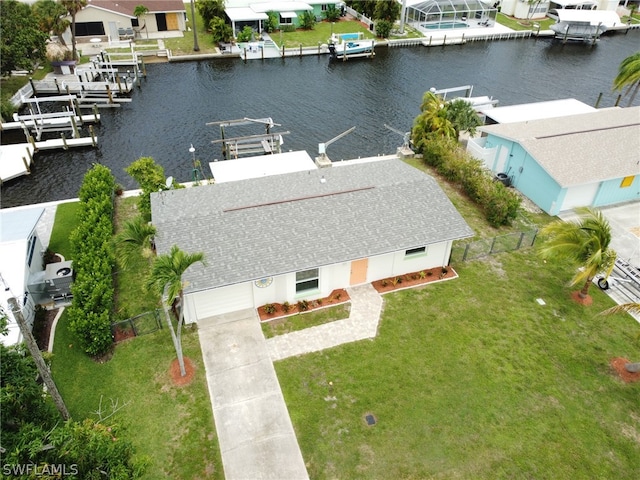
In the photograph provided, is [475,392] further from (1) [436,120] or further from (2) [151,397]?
(1) [436,120]

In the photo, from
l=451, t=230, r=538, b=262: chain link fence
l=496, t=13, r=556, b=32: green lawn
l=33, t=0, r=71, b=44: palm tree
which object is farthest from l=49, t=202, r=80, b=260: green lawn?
l=496, t=13, r=556, b=32: green lawn

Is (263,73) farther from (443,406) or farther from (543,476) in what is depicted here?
(543,476)

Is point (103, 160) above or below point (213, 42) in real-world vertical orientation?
below

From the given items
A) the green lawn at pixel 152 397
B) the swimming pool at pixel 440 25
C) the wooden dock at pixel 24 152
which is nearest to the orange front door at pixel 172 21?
the wooden dock at pixel 24 152

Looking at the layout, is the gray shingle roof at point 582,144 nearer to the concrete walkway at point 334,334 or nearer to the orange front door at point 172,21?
the concrete walkway at point 334,334

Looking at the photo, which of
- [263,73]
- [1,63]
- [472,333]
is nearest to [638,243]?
[472,333]
